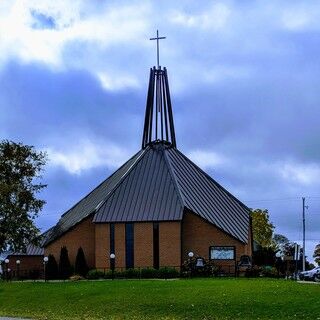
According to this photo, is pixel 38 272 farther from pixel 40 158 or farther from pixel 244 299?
pixel 244 299

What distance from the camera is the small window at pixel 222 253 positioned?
52344 millimetres

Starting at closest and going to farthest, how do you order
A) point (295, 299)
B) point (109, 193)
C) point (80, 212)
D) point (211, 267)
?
point (295, 299)
point (211, 267)
point (109, 193)
point (80, 212)

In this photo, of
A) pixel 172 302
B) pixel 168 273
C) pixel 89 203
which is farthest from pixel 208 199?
pixel 172 302

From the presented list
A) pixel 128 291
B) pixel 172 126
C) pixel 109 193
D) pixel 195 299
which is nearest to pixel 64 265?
pixel 109 193

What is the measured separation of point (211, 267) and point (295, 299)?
2376 cm

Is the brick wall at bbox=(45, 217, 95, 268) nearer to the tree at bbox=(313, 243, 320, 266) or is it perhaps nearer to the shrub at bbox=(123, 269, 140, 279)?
the shrub at bbox=(123, 269, 140, 279)

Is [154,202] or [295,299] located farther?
[154,202]

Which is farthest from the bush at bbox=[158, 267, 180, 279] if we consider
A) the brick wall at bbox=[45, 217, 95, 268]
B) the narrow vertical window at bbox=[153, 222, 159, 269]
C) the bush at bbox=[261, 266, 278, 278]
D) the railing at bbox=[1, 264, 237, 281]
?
the brick wall at bbox=[45, 217, 95, 268]

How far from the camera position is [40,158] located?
63000 mm

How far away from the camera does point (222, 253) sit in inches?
2078

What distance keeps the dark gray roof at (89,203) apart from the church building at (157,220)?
120 millimetres

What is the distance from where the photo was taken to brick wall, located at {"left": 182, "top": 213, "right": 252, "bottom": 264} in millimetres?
53375

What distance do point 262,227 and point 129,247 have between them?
32155 millimetres

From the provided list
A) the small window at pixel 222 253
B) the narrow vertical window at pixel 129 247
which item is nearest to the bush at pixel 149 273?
the narrow vertical window at pixel 129 247
